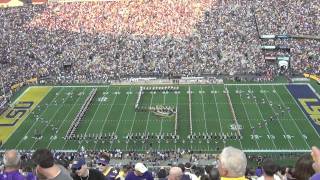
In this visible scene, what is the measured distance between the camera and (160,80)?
3912 cm

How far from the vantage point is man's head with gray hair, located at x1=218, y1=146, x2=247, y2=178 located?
4.90 metres

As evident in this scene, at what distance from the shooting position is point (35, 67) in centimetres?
4275

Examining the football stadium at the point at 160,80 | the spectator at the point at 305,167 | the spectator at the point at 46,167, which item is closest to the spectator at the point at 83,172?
the spectator at the point at 46,167

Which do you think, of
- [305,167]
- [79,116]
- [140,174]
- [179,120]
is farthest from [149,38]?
[305,167]

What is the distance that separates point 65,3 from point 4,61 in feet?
37.8

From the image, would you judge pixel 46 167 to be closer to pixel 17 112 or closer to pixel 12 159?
pixel 12 159

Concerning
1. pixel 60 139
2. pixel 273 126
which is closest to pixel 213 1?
pixel 273 126

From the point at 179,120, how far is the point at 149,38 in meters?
16.8

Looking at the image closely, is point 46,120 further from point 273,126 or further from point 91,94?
point 273,126

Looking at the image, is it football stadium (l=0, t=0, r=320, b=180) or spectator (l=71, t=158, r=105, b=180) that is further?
football stadium (l=0, t=0, r=320, b=180)

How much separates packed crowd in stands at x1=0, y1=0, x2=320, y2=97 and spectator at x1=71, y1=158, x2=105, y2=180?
3353 centimetres

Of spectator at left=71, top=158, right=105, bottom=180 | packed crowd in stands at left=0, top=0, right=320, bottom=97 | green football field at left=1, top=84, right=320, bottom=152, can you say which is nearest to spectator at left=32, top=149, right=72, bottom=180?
spectator at left=71, top=158, right=105, bottom=180

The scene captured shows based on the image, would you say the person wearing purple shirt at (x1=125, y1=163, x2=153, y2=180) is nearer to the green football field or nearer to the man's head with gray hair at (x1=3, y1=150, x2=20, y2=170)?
the man's head with gray hair at (x1=3, y1=150, x2=20, y2=170)

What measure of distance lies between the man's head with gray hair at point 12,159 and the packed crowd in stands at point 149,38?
33.5m
